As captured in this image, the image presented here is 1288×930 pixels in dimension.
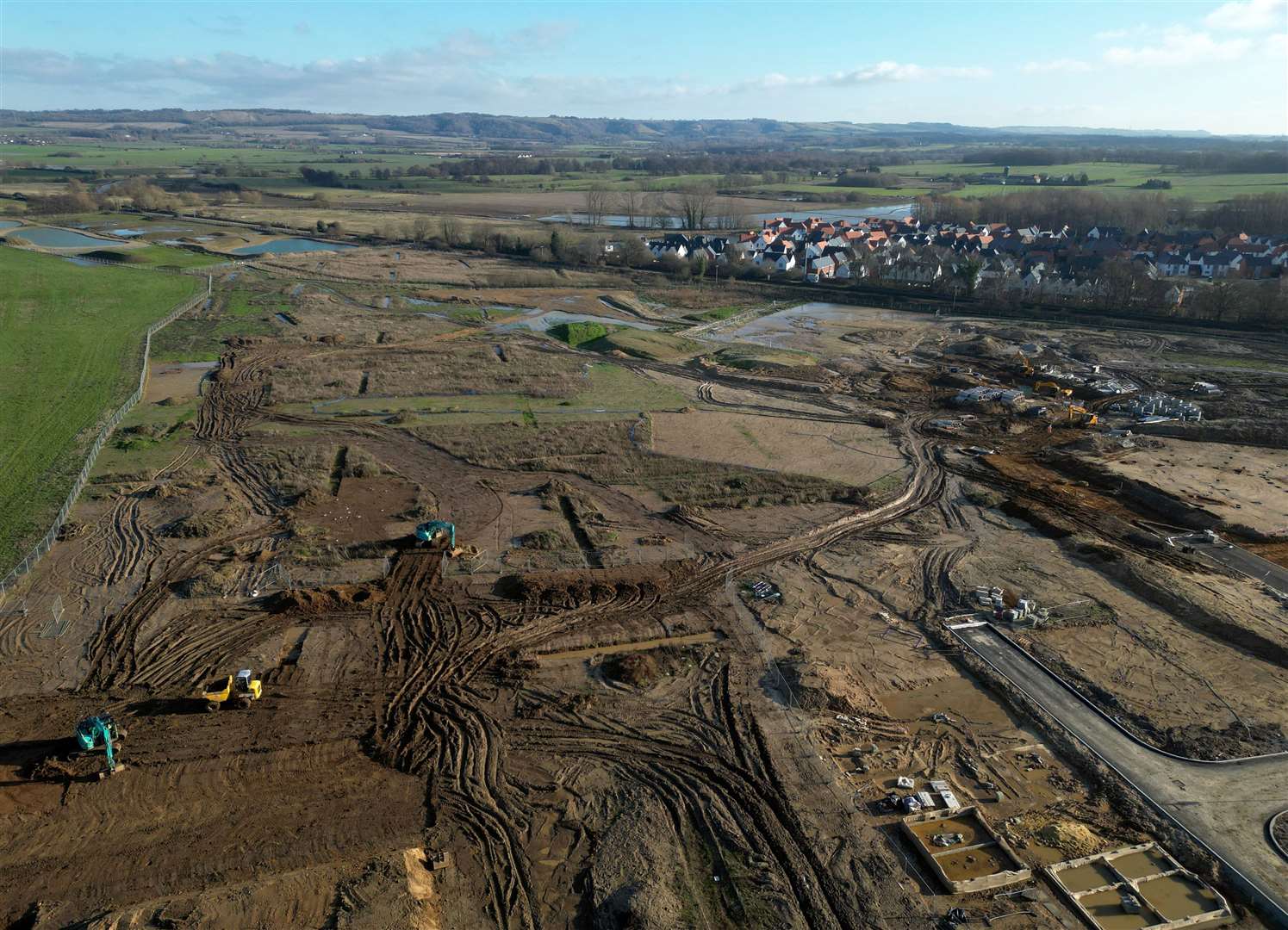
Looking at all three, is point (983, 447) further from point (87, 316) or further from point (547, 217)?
point (547, 217)

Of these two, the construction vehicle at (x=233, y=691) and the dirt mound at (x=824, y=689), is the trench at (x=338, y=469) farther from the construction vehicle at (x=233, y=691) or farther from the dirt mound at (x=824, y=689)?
the dirt mound at (x=824, y=689)

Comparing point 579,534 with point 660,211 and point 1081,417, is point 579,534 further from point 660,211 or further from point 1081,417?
point 660,211

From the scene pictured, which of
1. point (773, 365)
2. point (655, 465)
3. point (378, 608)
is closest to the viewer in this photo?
point (378, 608)

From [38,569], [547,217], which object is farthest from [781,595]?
[547,217]

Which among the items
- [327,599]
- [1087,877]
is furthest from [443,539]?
[1087,877]

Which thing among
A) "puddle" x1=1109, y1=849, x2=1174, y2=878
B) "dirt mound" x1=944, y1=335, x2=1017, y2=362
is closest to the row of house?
"dirt mound" x1=944, y1=335, x2=1017, y2=362

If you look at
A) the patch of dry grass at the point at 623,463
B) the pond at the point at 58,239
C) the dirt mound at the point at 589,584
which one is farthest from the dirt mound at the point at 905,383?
the pond at the point at 58,239
